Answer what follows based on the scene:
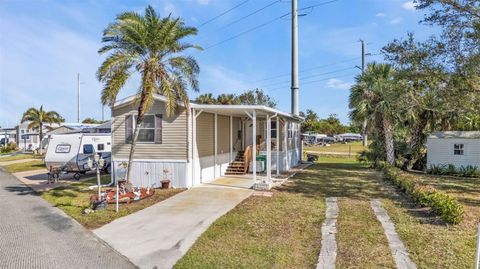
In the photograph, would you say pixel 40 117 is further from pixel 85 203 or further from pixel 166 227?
pixel 166 227

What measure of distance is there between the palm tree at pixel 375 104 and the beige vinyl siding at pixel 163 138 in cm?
1188

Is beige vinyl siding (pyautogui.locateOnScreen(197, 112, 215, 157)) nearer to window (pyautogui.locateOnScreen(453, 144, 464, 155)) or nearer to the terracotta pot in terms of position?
the terracotta pot

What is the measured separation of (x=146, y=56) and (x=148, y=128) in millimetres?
2830

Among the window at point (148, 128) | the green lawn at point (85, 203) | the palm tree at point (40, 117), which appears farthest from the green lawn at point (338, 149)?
the palm tree at point (40, 117)

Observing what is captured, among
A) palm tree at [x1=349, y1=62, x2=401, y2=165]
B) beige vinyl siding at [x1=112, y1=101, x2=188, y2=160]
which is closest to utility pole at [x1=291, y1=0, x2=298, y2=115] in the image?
palm tree at [x1=349, y1=62, x2=401, y2=165]

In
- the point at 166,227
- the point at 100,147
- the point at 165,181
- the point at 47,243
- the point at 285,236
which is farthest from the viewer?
the point at 100,147

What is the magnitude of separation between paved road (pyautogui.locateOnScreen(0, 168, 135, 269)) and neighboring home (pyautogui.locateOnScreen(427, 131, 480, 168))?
19.6 m

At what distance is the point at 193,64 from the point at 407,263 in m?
9.55

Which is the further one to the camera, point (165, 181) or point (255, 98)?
point (255, 98)

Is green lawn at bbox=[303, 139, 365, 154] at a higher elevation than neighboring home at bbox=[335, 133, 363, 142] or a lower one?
lower

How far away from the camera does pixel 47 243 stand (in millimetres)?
7348

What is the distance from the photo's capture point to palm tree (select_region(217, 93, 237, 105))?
138ft

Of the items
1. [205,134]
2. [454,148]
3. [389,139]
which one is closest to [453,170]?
[454,148]

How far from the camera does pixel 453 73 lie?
11391mm
